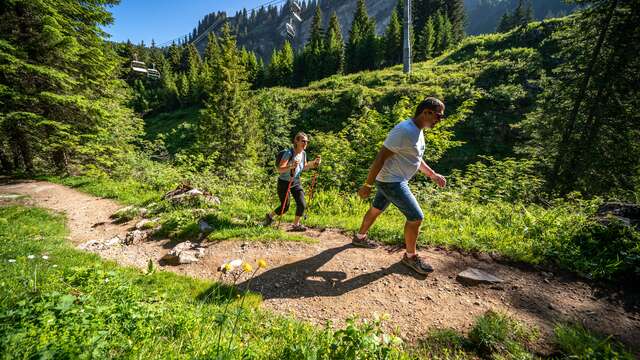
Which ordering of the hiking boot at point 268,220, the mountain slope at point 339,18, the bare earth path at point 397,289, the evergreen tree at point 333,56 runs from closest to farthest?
the bare earth path at point 397,289, the hiking boot at point 268,220, the evergreen tree at point 333,56, the mountain slope at point 339,18

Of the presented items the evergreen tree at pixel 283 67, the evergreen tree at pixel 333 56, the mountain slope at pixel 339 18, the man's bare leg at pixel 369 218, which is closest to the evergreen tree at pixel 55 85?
the man's bare leg at pixel 369 218

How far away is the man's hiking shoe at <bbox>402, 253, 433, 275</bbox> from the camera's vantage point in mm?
4062

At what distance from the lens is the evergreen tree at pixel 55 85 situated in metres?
11.4

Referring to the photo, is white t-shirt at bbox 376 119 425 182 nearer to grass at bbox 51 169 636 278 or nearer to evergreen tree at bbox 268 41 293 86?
grass at bbox 51 169 636 278

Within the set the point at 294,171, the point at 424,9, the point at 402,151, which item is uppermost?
the point at 424,9

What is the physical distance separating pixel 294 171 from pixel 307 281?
92.6 inches

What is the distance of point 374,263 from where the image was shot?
14.6ft

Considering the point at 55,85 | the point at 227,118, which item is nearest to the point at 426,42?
the point at 227,118

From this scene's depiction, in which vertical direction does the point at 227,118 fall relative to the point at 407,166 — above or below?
above


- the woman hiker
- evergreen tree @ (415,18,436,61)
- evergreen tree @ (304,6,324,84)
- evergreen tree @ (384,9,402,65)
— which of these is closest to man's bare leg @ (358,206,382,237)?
the woman hiker

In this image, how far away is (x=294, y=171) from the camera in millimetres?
5660

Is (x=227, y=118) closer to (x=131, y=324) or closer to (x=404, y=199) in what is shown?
(x=404, y=199)

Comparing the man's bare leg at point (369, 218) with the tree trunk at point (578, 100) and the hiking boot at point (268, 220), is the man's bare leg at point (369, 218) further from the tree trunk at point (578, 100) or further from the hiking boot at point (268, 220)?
the tree trunk at point (578, 100)

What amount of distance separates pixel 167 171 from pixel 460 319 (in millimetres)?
11153
